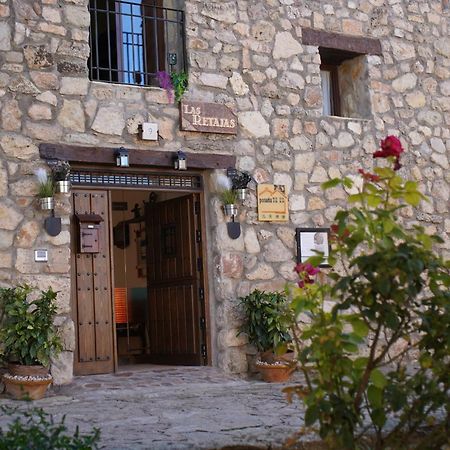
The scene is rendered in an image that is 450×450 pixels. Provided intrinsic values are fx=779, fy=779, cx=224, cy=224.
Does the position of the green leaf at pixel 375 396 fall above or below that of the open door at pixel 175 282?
below

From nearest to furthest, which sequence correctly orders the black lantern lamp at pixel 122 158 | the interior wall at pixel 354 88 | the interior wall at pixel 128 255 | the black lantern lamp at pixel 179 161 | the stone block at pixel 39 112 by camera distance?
the stone block at pixel 39 112 → the black lantern lamp at pixel 122 158 → the black lantern lamp at pixel 179 161 → the interior wall at pixel 354 88 → the interior wall at pixel 128 255

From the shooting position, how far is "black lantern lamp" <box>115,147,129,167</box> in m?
6.88

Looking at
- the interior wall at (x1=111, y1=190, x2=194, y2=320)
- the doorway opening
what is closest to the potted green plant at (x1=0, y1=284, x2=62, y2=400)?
the doorway opening

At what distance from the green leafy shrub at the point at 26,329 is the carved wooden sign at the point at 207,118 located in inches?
83.1

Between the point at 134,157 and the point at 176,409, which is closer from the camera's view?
the point at 176,409

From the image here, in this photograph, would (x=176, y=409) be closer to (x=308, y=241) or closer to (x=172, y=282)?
(x=172, y=282)

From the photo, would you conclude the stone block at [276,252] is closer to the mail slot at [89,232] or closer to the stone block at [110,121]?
the mail slot at [89,232]

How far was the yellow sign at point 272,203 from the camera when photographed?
7.59m

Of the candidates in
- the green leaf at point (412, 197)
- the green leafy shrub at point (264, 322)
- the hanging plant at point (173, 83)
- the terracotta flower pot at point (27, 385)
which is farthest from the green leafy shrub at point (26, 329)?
the green leaf at point (412, 197)

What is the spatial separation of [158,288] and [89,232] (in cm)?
145

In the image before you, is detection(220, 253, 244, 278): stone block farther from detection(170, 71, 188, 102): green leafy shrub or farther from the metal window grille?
detection(170, 71, 188, 102): green leafy shrub

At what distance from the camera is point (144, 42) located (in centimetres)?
771

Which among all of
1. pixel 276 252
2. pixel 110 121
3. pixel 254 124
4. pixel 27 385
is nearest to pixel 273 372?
pixel 276 252

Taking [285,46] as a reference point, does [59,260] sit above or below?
below
